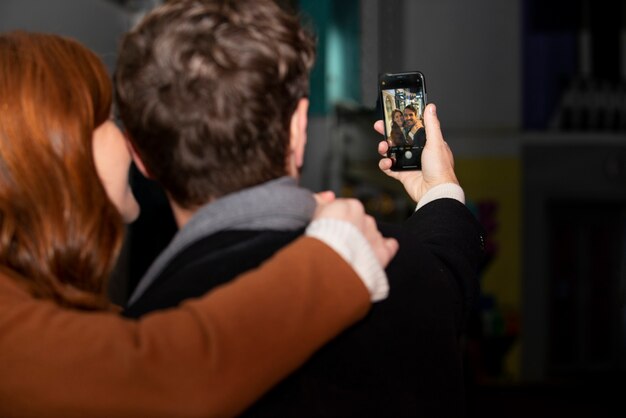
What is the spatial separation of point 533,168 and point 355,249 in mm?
7382

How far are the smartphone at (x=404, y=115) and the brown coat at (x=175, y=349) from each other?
36 cm

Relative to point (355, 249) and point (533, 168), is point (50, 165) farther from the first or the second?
point (533, 168)

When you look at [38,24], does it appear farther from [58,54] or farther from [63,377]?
[63,377]

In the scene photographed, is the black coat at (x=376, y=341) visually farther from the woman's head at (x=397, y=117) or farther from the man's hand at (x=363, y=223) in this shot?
the woman's head at (x=397, y=117)

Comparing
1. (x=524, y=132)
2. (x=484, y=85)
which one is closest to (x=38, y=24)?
(x=484, y=85)

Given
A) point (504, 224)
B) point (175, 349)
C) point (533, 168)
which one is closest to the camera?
point (175, 349)

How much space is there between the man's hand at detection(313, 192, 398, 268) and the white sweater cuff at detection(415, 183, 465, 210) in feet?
0.72

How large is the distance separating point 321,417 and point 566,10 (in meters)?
7.88

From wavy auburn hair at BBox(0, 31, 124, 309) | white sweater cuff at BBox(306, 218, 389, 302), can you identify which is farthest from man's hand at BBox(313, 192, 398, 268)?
wavy auburn hair at BBox(0, 31, 124, 309)

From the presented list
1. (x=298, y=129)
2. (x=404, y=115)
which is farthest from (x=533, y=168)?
(x=298, y=129)

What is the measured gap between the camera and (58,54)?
87 cm

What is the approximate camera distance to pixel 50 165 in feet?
2.82

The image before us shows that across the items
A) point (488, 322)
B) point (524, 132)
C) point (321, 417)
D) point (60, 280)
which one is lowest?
point (488, 322)

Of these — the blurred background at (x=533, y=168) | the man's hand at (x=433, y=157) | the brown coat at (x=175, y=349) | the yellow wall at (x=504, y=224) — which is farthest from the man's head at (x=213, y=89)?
the yellow wall at (x=504, y=224)
